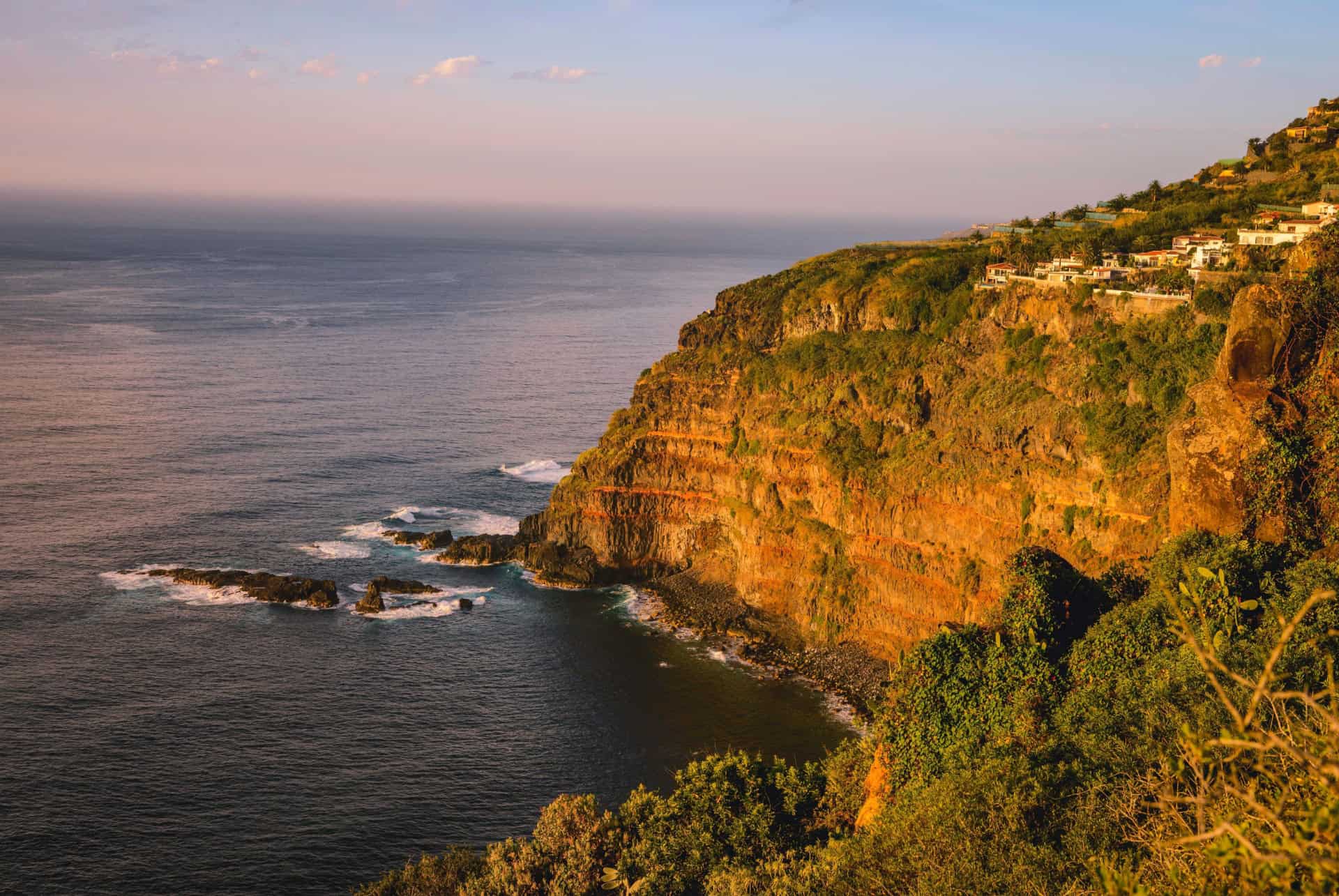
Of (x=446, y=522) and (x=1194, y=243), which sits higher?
(x=1194, y=243)

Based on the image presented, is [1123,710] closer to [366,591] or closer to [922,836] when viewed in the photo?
[922,836]

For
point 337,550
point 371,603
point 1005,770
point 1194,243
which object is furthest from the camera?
point 337,550

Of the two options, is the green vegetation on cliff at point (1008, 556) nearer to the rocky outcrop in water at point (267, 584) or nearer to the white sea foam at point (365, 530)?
the white sea foam at point (365, 530)

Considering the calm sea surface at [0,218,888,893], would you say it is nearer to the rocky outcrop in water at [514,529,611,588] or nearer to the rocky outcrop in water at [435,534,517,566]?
the rocky outcrop in water at [435,534,517,566]

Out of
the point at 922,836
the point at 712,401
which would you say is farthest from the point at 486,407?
the point at 922,836

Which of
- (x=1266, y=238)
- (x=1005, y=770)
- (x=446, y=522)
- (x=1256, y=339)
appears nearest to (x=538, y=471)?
(x=446, y=522)

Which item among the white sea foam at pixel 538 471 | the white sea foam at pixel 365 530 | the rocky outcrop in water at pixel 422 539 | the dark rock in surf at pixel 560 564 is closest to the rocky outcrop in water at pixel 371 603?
the rocky outcrop in water at pixel 422 539

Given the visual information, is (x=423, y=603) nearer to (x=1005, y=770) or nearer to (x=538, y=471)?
(x=538, y=471)
